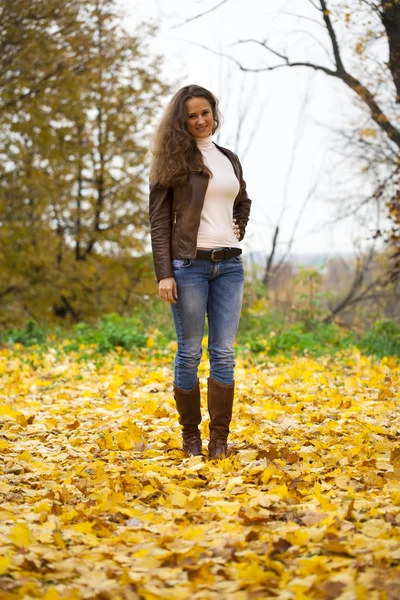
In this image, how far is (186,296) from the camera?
3.74 meters

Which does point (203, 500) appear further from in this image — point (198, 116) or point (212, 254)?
point (198, 116)

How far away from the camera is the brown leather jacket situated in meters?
3.68

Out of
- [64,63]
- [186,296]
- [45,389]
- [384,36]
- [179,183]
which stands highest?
[64,63]

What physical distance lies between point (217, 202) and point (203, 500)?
163 cm

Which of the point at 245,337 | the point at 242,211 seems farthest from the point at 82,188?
the point at 242,211

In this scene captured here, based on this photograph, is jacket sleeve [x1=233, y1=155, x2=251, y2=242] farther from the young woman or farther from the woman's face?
the woman's face

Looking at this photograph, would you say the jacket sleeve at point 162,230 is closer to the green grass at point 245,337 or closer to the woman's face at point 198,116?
the woman's face at point 198,116

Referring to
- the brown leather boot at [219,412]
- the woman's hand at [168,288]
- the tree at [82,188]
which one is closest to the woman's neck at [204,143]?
the woman's hand at [168,288]

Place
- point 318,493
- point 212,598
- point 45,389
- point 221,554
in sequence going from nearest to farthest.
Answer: point 212,598 < point 221,554 < point 318,493 < point 45,389

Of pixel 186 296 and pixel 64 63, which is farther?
pixel 64 63

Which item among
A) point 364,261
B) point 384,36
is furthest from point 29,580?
point 364,261

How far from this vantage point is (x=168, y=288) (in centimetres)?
370

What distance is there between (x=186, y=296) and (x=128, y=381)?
325 centimetres

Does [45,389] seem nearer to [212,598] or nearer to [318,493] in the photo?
[318,493]
